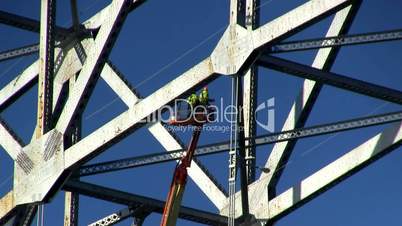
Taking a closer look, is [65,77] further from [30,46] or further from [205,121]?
[205,121]

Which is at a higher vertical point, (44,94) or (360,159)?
(44,94)

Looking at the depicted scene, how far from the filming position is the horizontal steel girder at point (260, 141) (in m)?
49.8

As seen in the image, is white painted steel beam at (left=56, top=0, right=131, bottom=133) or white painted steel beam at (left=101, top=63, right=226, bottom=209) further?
white painted steel beam at (left=101, top=63, right=226, bottom=209)

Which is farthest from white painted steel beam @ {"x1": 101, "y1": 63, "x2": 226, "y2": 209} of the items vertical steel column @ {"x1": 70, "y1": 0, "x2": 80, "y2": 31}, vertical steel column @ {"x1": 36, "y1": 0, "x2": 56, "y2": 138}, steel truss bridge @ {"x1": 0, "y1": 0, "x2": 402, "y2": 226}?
vertical steel column @ {"x1": 36, "y1": 0, "x2": 56, "y2": 138}

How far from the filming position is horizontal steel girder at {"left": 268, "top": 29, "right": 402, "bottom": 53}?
160 ft

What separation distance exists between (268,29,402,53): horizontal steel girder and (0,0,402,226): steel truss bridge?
2cm

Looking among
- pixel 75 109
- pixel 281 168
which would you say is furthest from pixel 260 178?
pixel 75 109

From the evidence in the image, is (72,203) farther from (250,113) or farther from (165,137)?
(250,113)

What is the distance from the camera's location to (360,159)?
165 feet

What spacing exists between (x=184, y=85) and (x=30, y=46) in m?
7.41

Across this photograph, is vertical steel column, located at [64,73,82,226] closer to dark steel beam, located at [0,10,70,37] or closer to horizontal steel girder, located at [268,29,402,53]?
dark steel beam, located at [0,10,70,37]

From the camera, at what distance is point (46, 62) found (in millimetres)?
53469

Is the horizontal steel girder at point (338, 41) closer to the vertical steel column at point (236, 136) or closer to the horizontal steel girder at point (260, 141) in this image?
the vertical steel column at point (236, 136)

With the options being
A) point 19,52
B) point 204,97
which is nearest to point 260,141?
point 204,97
